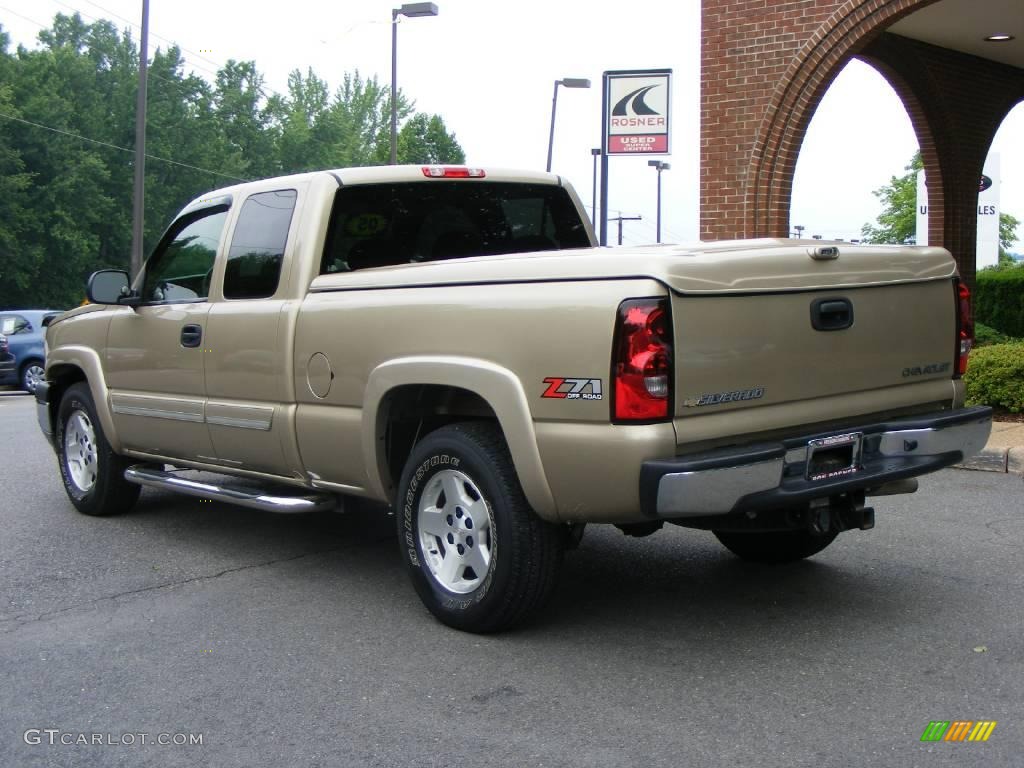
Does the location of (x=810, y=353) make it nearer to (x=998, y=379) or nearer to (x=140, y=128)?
(x=998, y=379)

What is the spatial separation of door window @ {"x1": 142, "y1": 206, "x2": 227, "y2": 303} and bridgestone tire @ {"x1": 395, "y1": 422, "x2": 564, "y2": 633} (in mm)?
2059

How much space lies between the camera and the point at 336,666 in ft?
14.5

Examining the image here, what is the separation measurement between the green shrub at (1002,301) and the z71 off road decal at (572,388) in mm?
16133

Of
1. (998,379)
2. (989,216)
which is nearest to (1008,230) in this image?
(989,216)

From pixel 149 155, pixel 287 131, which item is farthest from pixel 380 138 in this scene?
pixel 149 155

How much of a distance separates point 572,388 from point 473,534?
2.91ft

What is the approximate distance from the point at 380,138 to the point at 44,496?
255 feet

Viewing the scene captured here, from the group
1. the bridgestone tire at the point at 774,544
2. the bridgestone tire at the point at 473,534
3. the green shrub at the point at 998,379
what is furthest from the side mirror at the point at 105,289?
the green shrub at the point at 998,379

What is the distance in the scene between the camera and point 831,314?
4.54 meters

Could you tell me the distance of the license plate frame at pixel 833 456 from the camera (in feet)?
14.4

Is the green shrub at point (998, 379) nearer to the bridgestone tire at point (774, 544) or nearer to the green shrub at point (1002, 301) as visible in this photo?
the bridgestone tire at point (774, 544)

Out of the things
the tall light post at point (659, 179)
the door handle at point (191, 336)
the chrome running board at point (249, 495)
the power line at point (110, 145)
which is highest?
the power line at point (110, 145)

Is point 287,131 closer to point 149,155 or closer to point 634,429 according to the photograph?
point 149,155

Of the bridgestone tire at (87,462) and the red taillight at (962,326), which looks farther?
the bridgestone tire at (87,462)
